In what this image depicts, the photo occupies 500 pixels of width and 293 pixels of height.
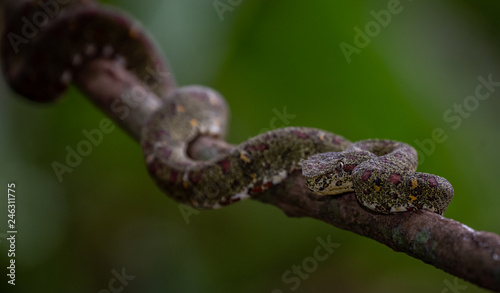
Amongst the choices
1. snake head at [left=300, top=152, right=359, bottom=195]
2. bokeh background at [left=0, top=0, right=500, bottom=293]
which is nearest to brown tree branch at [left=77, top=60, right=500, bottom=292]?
snake head at [left=300, top=152, right=359, bottom=195]

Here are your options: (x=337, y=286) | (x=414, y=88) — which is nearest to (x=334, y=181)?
(x=414, y=88)

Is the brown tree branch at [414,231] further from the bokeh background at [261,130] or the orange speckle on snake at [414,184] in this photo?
the bokeh background at [261,130]

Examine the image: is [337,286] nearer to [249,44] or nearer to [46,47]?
[249,44]

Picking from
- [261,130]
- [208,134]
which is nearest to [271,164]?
[261,130]

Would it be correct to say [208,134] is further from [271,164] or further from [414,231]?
[414,231]

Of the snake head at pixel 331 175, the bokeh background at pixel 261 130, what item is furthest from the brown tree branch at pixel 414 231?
the bokeh background at pixel 261 130
